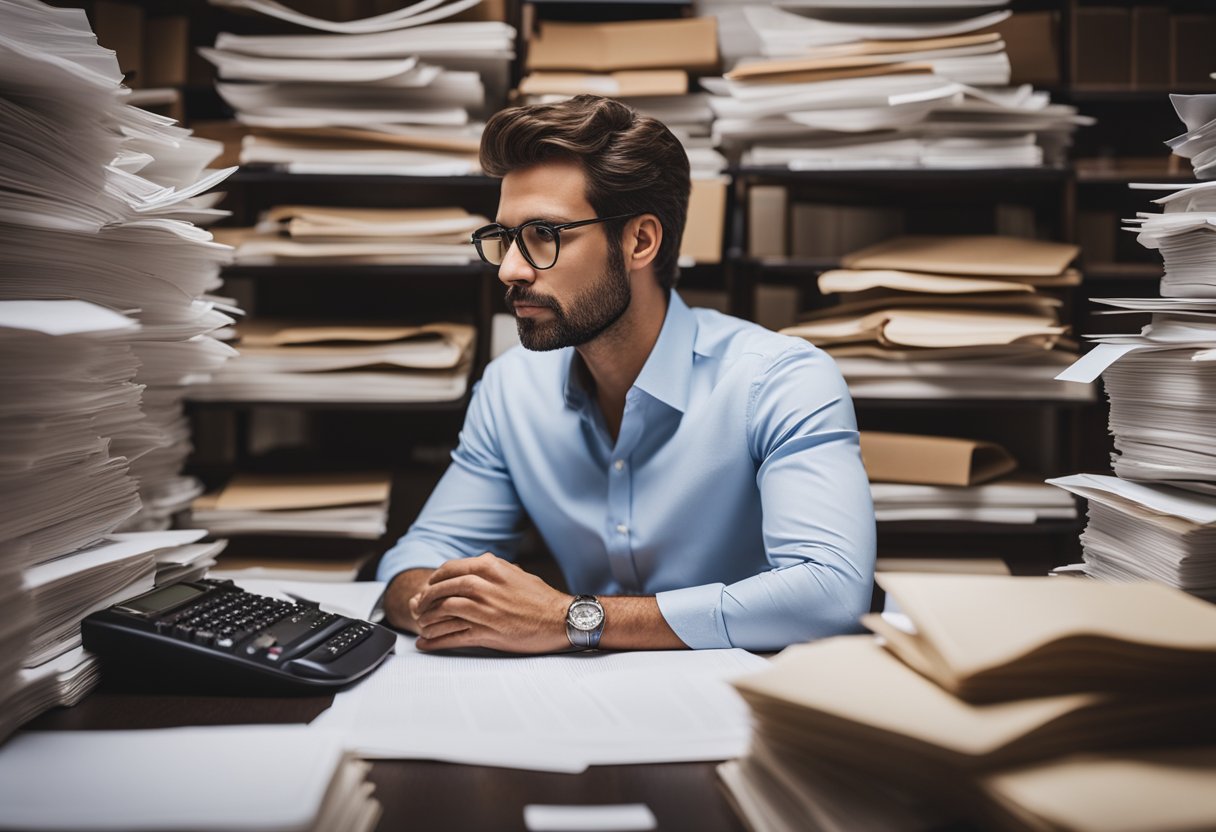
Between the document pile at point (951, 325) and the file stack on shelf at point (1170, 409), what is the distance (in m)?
0.69

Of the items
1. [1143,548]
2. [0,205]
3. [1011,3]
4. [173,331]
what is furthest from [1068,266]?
[0,205]

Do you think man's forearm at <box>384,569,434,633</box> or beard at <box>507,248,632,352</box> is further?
beard at <box>507,248,632,352</box>

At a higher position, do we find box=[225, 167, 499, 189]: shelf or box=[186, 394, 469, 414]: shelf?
box=[225, 167, 499, 189]: shelf

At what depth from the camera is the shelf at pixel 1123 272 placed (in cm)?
193

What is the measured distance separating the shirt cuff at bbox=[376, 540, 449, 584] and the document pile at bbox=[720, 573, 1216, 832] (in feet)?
2.65

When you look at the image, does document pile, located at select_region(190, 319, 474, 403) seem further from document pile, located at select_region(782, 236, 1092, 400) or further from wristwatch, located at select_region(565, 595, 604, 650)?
wristwatch, located at select_region(565, 595, 604, 650)

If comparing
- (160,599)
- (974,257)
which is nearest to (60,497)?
(160,599)

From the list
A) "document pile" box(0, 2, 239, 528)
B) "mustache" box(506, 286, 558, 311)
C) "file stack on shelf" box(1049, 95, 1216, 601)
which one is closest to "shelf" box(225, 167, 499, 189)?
"mustache" box(506, 286, 558, 311)

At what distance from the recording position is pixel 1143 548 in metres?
1.00

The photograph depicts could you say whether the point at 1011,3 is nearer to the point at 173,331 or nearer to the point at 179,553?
the point at 173,331

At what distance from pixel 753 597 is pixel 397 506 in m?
1.32

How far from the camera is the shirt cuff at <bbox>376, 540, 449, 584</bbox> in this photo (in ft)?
4.61

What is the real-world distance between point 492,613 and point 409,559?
39cm

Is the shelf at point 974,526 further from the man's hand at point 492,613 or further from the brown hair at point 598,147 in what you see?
the man's hand at point 492,613
